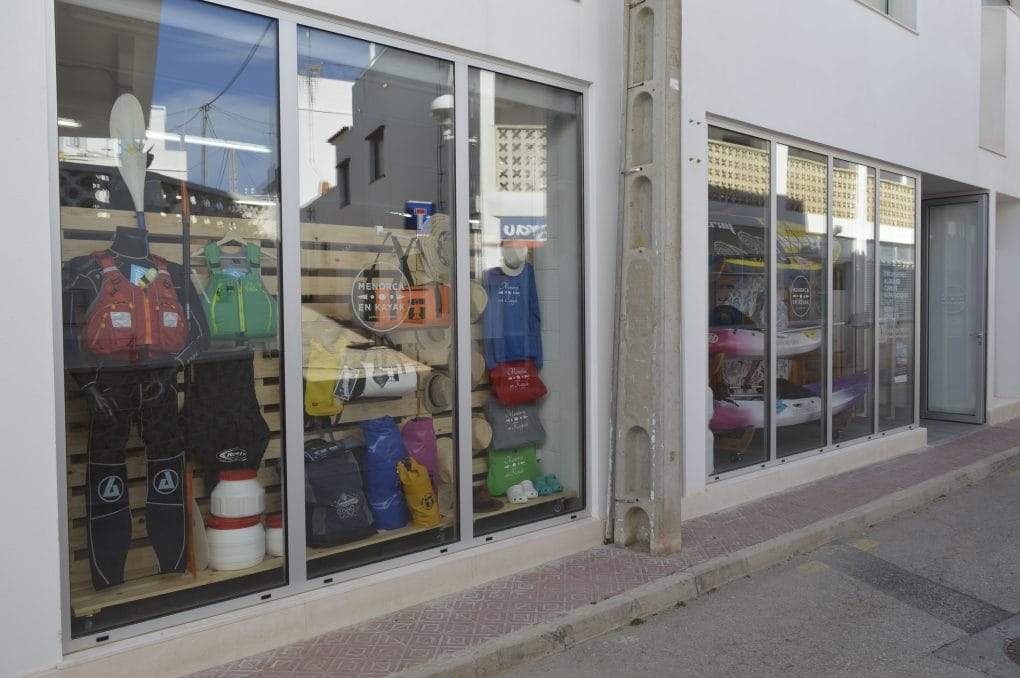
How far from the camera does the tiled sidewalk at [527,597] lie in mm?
4008

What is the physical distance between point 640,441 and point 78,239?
151 inches

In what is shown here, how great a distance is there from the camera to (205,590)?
162 inches

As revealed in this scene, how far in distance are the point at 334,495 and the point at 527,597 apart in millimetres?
1356

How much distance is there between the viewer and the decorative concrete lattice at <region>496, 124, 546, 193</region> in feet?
18.3

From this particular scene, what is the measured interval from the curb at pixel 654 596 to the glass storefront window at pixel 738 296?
1.02 metres

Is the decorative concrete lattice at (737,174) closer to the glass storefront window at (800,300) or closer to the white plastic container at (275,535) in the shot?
the glass storefront window at (800,300)

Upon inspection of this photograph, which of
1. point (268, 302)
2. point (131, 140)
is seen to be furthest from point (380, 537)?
point (131, 140)

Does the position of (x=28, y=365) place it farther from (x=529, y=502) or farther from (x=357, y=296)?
(x=529, y=502)

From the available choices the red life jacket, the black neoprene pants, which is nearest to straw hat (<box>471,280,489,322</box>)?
the red life jacket

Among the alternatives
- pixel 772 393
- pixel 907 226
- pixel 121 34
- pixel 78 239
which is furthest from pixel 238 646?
pixel 907 226

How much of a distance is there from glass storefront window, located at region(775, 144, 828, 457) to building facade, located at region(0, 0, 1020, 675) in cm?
6

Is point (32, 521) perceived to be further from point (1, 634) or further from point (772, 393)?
point (772, 393)

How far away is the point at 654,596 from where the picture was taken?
4.93 meters

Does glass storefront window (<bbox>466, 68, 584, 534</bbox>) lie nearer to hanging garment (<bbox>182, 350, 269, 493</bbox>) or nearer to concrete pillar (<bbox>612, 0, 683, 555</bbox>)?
concrete pillar (<bbox>612, 0, 683, 555</bbox>)
